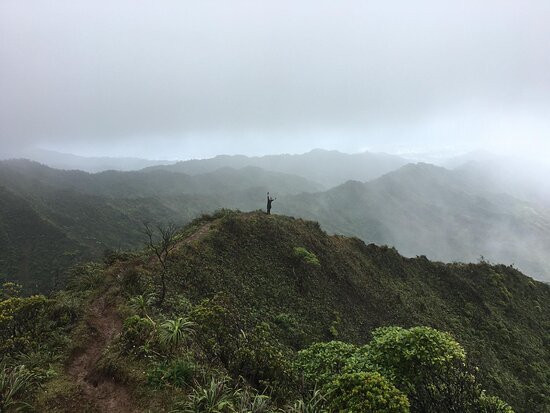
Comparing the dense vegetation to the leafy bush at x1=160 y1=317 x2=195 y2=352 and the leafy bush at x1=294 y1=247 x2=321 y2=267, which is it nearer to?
the leafy bush at x1=160 y1=317 x2=195 y2=352

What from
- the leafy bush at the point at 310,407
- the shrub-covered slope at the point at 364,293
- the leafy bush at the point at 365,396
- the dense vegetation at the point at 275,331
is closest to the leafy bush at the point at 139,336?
the dense vegetation at the point at 275,331

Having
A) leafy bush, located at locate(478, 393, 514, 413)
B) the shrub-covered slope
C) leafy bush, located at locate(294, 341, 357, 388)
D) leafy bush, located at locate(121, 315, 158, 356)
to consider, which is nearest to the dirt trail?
leafy bush, located at locate(121, 315, 158, 356)

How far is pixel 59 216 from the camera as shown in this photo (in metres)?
106

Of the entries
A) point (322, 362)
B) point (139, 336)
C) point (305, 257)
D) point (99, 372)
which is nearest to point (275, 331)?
point (305, 257)

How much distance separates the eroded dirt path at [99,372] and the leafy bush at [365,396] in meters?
5.40

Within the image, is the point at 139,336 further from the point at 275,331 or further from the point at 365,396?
the point at 275,331

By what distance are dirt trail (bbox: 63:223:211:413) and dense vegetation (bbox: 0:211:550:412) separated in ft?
0.18

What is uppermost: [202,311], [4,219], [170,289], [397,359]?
[202,311]

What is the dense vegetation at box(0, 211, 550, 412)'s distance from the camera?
947cm

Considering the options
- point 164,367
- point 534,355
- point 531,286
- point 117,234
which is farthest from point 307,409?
point 117,234

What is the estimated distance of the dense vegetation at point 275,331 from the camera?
9469 mm

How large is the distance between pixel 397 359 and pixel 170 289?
14450 millimetres

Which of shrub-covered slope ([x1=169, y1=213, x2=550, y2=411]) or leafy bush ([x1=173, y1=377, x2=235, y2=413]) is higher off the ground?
leafy bush ([x1=173, y1=377, x2=235, y2=413])

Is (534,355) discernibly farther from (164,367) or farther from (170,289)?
(164,367)
